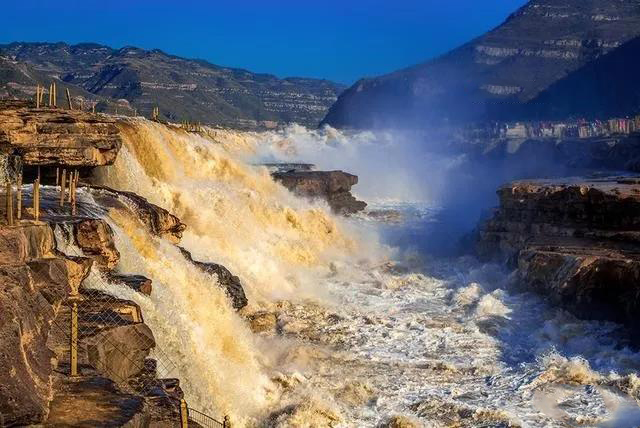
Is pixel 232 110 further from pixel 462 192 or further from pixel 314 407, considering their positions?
pixel 314 407

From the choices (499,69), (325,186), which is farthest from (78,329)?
(499,69)

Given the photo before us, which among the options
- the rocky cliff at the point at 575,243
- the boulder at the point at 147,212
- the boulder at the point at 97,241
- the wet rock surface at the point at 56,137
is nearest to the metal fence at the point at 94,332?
the boulder at the point at 97,241

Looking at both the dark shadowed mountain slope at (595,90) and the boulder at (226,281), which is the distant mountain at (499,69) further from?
the boulder at (226,281)

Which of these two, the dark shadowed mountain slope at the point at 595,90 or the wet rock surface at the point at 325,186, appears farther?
the dark shadowed mountain slope at the point at 595,90

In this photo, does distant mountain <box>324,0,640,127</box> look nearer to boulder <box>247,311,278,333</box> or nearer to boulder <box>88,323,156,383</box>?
boulder <box>247,311,278,333</box>

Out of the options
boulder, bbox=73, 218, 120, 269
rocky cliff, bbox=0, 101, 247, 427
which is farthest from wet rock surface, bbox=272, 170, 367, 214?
boulder, bbox=73, 218, 120, 269
